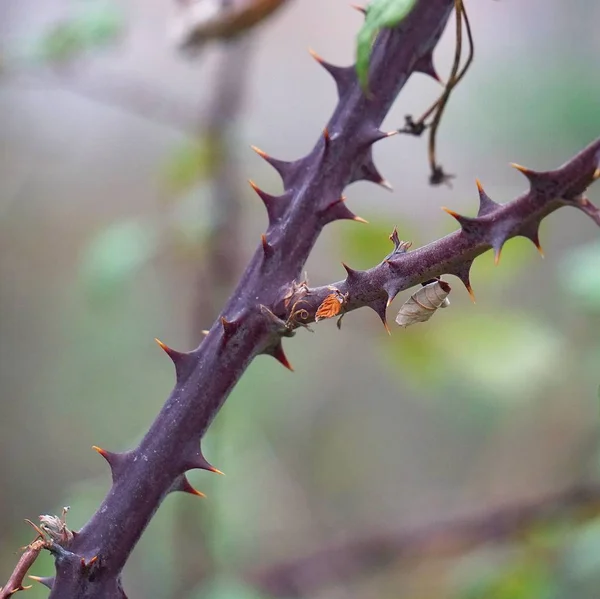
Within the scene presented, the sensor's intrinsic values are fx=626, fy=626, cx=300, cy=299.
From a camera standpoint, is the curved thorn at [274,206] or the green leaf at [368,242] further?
the green leaf at [368,242]

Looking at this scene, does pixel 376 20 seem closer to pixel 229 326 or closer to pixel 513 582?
pixel 229 326

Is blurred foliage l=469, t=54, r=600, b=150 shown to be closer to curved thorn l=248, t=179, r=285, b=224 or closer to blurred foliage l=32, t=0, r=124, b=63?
blurred foliage l=32, t=0, r=124, b=63

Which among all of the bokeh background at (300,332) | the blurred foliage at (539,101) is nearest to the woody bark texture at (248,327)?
the bokeh background at (300,332)

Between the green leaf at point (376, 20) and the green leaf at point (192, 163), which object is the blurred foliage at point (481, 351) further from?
the green leaf at point (376, 20)

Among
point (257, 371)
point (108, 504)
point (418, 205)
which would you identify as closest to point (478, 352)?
point (257, 371)

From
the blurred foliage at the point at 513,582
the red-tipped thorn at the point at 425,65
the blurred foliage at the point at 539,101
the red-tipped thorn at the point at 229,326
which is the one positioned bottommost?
the red-tipped thorn at the point at 229,326

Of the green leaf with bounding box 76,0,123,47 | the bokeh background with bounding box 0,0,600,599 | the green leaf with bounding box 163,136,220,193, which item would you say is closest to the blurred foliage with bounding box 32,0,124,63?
the green leaf with bounding box 76,0,123,47
